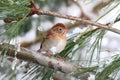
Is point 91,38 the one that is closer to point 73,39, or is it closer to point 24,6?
point 73,39

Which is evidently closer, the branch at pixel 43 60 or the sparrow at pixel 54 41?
the branch at pixel 43 60

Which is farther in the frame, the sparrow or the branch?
the sparrow

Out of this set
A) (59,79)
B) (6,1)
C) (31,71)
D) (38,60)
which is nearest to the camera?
(6,1)

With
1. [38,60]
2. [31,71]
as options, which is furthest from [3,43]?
[31,71]
